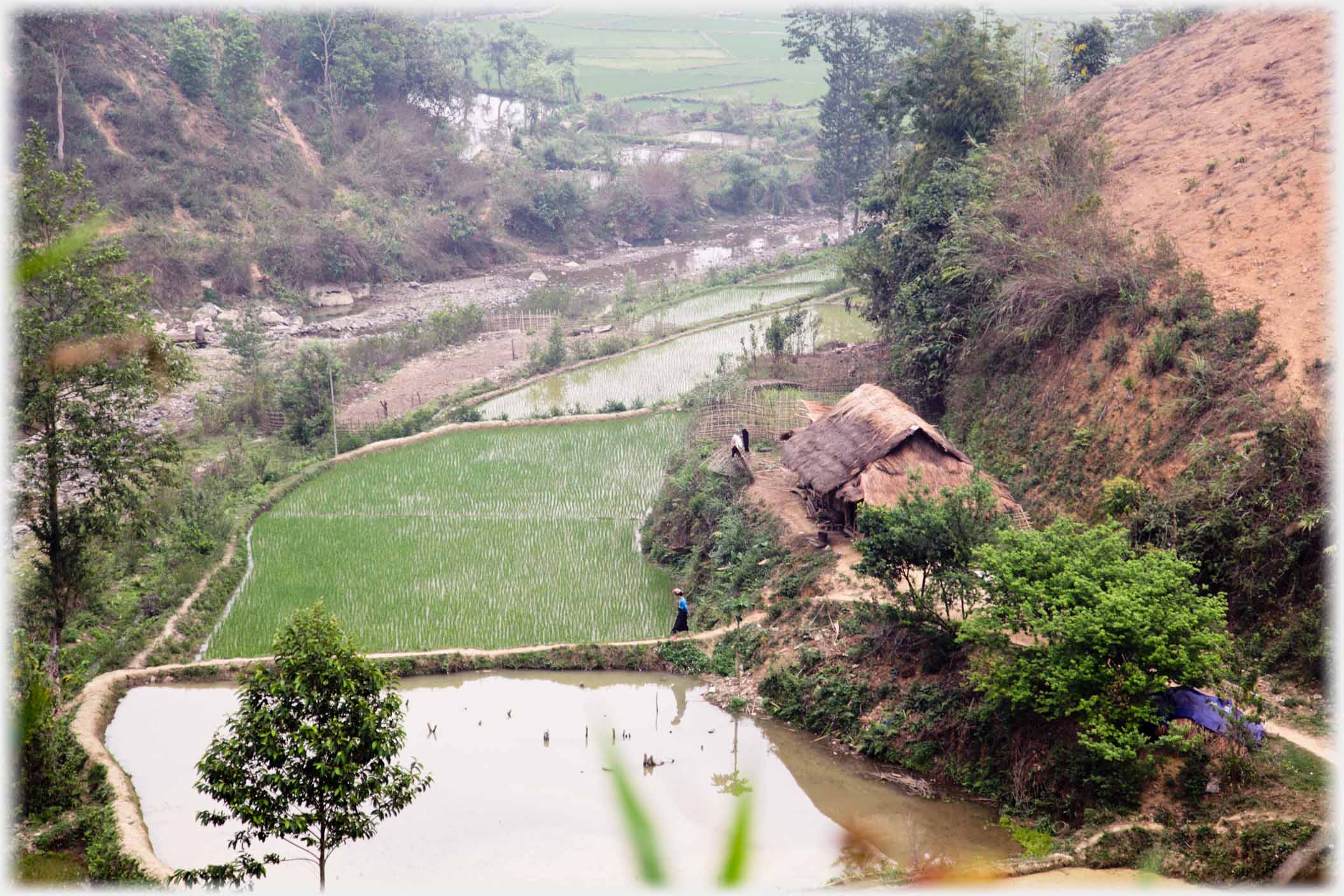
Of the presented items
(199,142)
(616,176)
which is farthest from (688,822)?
(616,176)

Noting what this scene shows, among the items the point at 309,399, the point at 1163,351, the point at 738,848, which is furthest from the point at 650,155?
the point at 738,848

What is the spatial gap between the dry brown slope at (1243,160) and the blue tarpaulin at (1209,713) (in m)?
4.08

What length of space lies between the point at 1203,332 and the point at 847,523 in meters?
4.49

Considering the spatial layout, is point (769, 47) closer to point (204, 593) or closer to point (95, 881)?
point (204, 593)

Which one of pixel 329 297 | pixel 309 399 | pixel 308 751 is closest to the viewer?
pixel 308 751

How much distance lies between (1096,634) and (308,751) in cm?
539

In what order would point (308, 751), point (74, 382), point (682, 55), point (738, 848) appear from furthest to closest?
point (682, 55), point (74, 382), point (308, 751), point (738, 848)

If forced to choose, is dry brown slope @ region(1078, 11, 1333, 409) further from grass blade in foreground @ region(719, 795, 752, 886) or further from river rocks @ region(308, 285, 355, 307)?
river rocks @ region(308, 285, 355, 307)

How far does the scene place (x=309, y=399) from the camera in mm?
19688

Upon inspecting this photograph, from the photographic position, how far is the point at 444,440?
18969 millimetres

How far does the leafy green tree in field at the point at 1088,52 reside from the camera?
74.9 feet

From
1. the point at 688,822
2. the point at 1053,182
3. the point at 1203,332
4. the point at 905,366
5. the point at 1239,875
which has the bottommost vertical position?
the point at 688,822

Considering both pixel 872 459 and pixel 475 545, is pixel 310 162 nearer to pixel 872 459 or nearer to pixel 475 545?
pixel 475 545

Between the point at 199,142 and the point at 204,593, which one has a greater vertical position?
the point at 199,142
